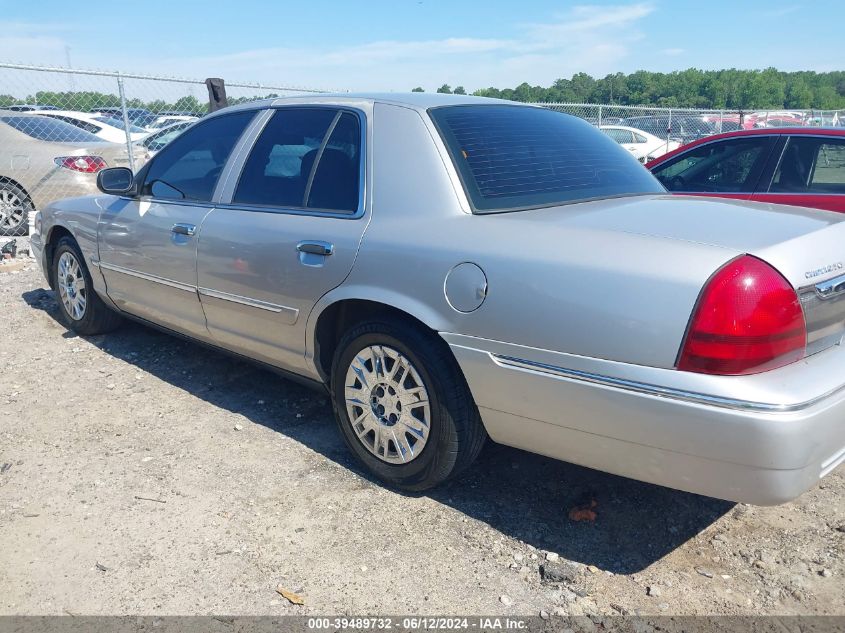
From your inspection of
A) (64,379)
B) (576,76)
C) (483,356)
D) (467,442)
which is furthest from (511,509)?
(576,76)

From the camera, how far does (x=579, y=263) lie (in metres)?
2.35

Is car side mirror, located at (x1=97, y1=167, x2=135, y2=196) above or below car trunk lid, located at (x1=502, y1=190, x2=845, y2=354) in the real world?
above

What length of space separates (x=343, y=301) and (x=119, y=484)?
1.30 metres

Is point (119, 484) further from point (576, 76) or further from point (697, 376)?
point (576, 76)

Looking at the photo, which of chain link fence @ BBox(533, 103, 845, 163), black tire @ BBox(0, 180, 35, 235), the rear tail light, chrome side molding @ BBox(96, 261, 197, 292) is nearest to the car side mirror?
chrome side molding @ BBox(96, 261, 197, 292)

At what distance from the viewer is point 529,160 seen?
312cm

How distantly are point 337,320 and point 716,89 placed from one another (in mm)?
89016

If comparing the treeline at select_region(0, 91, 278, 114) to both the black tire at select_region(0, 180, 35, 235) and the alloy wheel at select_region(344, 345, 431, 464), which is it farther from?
the alloy wheel at select_region(344, 345, 431, 464)

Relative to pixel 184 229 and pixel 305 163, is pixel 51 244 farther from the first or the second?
pixel 305 163

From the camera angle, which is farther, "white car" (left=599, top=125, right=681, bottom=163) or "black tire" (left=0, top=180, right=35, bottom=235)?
"white car" (left=599, top=125, right=681, bottom=163)

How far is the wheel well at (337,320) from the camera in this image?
2.99m

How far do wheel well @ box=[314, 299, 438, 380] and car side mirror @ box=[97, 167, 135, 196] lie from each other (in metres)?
1.94

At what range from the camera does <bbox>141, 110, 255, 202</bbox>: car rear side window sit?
12.7 feet

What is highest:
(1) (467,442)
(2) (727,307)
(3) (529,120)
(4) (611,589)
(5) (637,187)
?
(3) (529,120)
